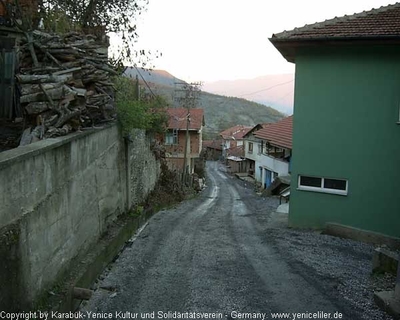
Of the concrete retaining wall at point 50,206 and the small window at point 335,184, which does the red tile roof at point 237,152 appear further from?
the concrete retaining wall at point 50,206

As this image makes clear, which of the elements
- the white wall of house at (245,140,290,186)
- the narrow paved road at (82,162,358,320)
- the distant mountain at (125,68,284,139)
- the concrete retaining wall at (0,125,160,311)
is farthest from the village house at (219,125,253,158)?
the concrete retaining wall at (0,125,160,311)

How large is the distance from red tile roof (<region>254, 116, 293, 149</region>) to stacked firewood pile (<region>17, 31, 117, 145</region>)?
14.9 m

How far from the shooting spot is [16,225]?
4.22 m

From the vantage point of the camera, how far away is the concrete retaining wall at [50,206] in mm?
4098

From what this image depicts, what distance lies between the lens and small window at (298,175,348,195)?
10312 millimetres

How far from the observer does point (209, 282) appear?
21.7ft

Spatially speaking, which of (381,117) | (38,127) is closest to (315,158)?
(381,117)

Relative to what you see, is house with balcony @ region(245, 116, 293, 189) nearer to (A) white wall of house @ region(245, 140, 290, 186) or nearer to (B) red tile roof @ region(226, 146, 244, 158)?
(A) white wall of house @ region(245, 140, 290, 186)

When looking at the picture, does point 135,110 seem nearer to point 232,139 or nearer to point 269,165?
point 269,165

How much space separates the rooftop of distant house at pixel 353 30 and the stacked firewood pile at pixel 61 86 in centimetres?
493

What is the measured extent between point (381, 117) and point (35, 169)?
27.7 ft

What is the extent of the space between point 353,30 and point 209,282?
7.49m

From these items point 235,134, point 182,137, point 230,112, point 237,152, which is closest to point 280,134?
point 182,137

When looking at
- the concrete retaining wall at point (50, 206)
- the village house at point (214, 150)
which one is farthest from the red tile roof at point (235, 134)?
the concrete retaining wall at point (50, 206)
